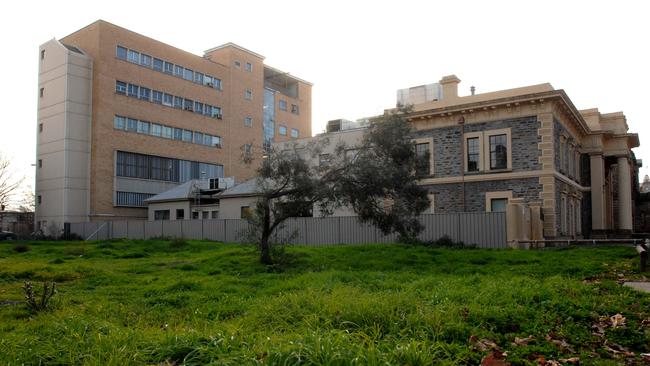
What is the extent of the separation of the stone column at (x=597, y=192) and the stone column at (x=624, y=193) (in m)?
2.40

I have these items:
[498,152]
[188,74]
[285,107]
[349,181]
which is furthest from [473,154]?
[285,107]

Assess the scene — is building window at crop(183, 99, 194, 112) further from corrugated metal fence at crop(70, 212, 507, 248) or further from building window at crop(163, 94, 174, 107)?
corrugated metal fence at crop(70, 212, 507, 248)

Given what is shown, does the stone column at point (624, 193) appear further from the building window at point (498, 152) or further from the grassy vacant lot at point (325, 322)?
the grassy vacant lot at point (325, 322)

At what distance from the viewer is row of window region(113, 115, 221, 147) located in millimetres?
48969

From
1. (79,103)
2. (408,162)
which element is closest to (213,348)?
(408,162)

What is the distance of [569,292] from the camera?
8.98m

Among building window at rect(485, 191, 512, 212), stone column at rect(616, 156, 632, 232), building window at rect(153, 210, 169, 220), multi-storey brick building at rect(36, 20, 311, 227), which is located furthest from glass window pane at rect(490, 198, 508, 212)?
building window at rect(153, 210, 169, 220)

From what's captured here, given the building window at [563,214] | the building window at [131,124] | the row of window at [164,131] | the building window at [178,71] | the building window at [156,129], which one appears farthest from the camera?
the building window at [178,71]

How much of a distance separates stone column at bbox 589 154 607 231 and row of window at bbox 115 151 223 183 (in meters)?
36.6

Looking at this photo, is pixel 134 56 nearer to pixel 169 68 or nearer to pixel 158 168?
pixel 169 68

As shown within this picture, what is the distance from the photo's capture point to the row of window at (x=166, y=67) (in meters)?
49.6

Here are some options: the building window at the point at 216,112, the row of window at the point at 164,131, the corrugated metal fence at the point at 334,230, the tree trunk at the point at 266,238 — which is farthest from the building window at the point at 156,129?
the tree trunk at the point at 266,238

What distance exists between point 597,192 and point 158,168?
3832 centimetres

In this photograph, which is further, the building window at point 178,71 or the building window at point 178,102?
the building window at point 178,71
